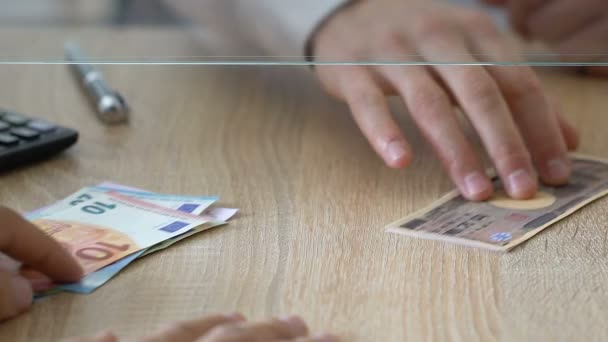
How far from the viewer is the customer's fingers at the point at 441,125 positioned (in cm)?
86

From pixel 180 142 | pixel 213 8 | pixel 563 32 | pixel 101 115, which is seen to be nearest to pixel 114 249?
pixel 180 142

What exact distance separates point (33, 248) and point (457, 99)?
18.5 inches

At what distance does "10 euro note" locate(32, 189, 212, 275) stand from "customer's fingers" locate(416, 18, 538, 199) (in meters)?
0.30

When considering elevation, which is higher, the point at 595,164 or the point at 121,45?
the point at 121,45

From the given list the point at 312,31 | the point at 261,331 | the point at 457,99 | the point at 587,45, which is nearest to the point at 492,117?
the point at 457,99

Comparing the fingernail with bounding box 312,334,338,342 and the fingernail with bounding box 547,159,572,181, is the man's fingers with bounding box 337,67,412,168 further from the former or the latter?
the fingernail with bounding box 312,334,338,342

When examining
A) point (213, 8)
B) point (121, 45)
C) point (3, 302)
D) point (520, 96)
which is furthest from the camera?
point (213, 8)

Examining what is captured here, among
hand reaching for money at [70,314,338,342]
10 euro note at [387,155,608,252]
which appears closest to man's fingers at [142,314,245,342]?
hand reaching for money at [70,314,338,342]

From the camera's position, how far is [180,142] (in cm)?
103

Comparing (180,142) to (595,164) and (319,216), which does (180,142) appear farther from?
(595,164)

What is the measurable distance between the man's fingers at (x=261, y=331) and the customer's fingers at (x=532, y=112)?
397 mm

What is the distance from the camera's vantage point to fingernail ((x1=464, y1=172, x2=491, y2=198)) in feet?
2.78

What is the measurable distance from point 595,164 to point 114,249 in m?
0.52

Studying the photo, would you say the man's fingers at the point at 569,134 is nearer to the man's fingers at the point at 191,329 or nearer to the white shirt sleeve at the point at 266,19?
the white shirt sleeve at the point at 266,19
